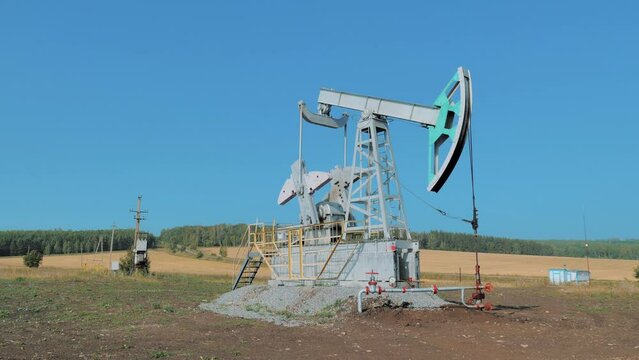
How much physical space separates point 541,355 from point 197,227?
4744 inches

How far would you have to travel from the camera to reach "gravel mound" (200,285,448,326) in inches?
620

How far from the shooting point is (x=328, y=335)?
501 inches

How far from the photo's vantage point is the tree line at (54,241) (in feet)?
336

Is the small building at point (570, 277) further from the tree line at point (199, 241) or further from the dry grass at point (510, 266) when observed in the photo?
the tree line at point (199, 241)

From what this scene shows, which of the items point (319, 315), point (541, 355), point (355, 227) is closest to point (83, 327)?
point (319, 315)

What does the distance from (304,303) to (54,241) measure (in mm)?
104262

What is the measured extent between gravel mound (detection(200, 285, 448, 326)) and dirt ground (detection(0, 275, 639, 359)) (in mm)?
721

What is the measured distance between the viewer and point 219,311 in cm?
1836

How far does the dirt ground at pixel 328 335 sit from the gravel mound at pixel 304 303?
0.72m

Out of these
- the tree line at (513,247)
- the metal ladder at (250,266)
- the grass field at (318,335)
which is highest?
the tree line at (513,247)

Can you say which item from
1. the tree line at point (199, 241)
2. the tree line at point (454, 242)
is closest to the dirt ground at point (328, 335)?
the tree line at point (199, 241)

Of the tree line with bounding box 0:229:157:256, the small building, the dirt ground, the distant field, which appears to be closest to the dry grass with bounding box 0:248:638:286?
the distant field

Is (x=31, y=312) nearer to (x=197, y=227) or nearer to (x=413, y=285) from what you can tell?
(x=413, y=285)

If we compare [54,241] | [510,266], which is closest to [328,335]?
[510,266]
